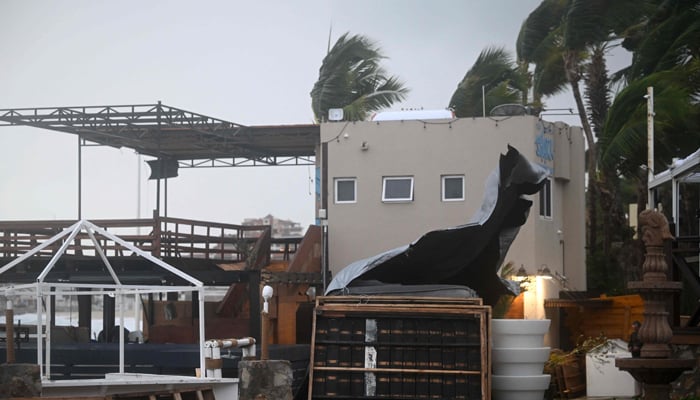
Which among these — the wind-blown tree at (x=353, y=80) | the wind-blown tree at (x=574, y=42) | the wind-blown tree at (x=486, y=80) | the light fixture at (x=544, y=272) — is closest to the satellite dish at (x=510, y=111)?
the light fixture at (x=544, y=272)

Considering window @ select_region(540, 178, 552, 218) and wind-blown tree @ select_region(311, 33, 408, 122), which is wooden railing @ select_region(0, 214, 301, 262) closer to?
window @ select_region(540, 178, 552, 218)

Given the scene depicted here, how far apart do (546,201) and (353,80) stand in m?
12.8

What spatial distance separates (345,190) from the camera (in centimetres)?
2952

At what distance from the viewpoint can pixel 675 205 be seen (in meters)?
19.8

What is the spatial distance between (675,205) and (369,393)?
20.4 ft

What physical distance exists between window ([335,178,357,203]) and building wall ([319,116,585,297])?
0.41 ft

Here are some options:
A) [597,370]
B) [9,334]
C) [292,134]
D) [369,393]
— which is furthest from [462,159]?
[9,334]

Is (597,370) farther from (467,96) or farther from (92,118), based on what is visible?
(467,96)

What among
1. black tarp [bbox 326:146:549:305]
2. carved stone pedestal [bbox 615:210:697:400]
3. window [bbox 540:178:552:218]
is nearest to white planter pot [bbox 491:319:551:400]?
black tarp [bbox 326:146:549:305]

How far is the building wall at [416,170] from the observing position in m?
28.8

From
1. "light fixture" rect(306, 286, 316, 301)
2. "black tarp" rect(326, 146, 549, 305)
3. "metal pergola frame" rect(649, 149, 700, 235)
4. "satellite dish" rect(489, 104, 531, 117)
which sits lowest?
"light fixture" rect(306, 286, 316, 301)

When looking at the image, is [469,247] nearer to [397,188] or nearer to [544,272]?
[544,272]

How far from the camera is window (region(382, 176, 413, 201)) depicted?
29234mm

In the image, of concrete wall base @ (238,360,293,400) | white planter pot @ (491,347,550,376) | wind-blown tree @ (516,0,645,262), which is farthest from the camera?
wind-blown tree @ (516,0,645,262)
